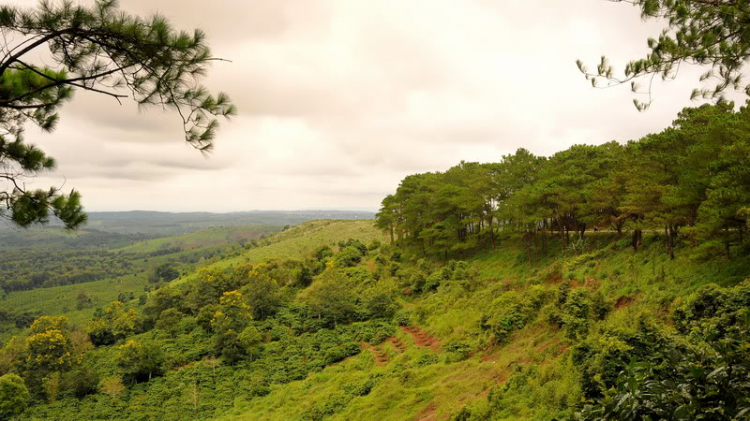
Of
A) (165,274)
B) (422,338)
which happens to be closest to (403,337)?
(422,338)

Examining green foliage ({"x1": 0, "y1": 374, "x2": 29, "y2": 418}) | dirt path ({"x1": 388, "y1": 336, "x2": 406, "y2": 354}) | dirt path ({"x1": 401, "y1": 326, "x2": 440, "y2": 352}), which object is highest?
dirt path ({"x1": 401, "y1": 326, "x2": 440, "y2": 352})

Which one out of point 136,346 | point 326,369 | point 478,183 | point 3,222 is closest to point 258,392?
point 326,369

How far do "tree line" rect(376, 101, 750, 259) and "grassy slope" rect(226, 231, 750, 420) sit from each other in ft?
5.07

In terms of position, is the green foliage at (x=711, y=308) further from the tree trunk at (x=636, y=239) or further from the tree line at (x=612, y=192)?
the tree trunk at (x=636, y=239)

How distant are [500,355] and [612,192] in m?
12.1

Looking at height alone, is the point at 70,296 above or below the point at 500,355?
below

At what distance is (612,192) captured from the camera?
18.8 m

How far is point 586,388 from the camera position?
7445 millimetres

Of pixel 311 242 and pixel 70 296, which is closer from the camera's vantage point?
pixel 311 242

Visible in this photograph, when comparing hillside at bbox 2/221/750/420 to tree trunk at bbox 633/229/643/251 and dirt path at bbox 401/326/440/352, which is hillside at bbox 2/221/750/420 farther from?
tree trunk at bbox 633/229/643/251

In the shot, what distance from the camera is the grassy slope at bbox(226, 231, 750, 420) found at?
1032cm

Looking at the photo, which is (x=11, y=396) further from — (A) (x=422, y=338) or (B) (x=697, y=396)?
(B) (x=697, y=396)

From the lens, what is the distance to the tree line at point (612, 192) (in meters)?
11.7

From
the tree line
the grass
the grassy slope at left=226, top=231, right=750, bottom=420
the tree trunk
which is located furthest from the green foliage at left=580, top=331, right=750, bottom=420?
the grass
